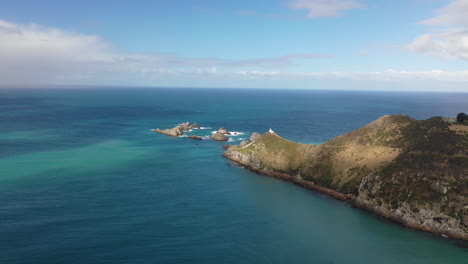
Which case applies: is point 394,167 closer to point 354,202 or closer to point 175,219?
point 354,202

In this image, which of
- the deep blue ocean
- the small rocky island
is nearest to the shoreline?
the deep blue ocean

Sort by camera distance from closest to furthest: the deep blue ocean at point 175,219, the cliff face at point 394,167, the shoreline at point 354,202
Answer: the deep blue ocean at point 175,219 < the shoreline at point 354,202 < the cliff face at point 394,167

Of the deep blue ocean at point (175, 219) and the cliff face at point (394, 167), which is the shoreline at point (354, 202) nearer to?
the cliff face at point (394, 167)

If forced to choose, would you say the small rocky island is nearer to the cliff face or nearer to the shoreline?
the cliff face

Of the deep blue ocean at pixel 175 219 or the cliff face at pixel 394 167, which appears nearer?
the deep blue ocean at pixel 175 219

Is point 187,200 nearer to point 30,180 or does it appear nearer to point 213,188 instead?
point 213,188

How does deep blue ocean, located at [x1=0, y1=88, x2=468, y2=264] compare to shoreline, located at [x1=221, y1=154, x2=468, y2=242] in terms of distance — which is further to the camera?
shoreline, located at [x1=221, y1=154, x2=468, y2=242]

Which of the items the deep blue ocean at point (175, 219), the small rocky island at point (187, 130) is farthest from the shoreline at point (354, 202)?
the small rocky island at point (187, 130)

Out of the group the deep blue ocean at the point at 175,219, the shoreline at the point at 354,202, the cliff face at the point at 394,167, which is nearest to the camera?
the deep blue ocean at the point at 175,219

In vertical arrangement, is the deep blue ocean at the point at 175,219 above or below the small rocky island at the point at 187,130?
below
